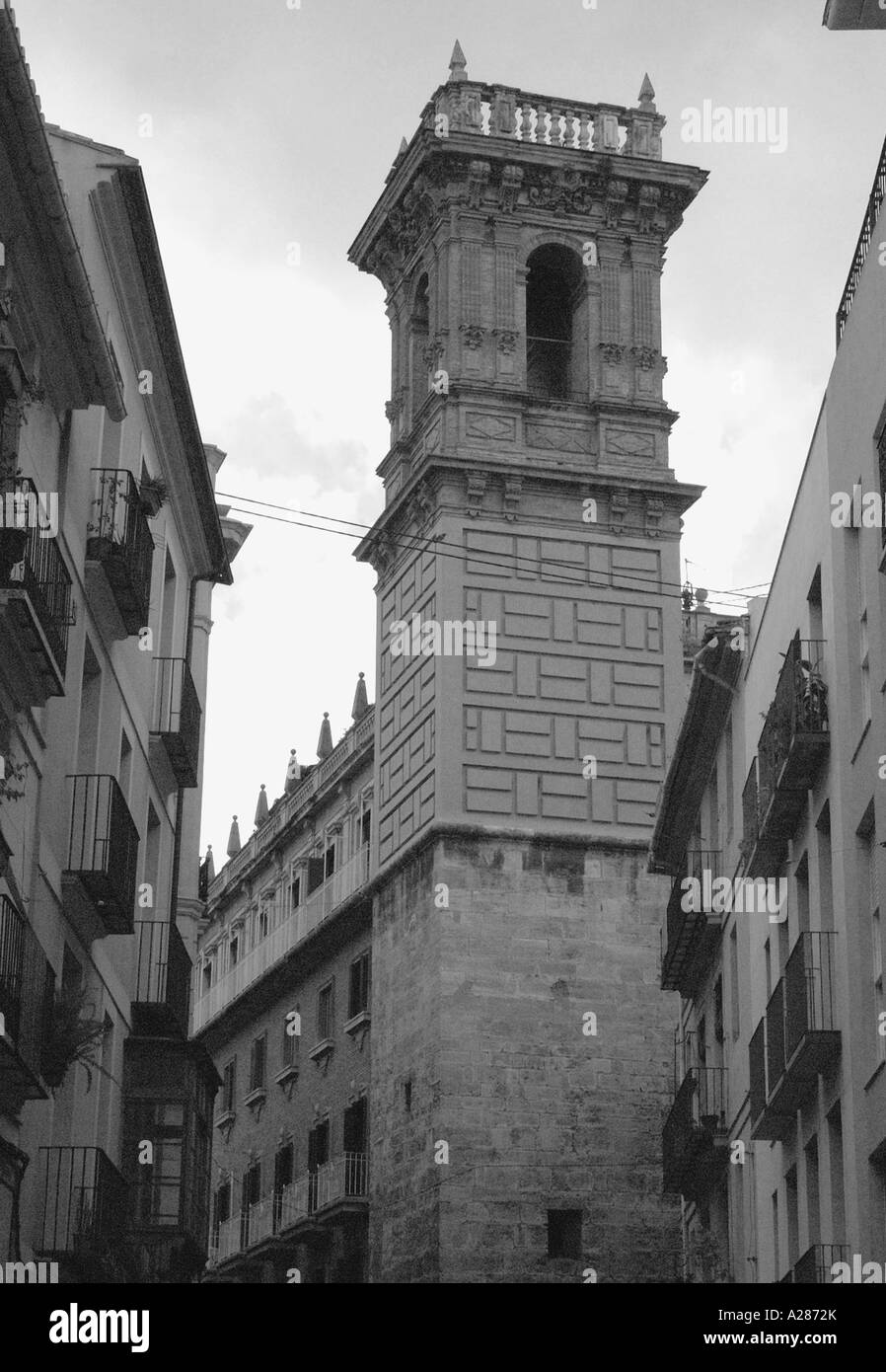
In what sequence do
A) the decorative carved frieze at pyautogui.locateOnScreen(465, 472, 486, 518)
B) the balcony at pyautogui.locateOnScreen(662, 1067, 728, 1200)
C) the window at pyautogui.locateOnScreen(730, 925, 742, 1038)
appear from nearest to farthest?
the window at pyautogui.locateOnScreen(730, 925, 742, 1038)
the balcony at pyautogui.locateOnScreen(662, 1067, 728, 1200)
the decorative carved frieze at pyautogui.locateOnScreen(465, 472, 486, 518)

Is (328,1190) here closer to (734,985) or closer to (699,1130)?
(699,1130)

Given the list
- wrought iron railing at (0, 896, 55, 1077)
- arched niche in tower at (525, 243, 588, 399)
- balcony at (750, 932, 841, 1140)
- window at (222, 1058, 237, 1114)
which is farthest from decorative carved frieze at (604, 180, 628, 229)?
wrought iron railing at (0, 896, 55, 1077)

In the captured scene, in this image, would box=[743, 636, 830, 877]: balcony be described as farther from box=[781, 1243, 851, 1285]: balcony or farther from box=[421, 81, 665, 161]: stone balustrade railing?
box=[421, 81, 665, 161]: stone balustrade railing

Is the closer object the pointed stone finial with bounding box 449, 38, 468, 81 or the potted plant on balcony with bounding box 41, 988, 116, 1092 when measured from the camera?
the potted plant on balcony with bounding box 41, 988, 116, 1092

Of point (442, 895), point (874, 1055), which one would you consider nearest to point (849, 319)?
point (874, 1055)

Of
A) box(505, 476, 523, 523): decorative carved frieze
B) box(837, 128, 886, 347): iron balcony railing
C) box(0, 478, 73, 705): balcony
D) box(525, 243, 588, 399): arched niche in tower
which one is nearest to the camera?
box(0, 478, 73, 705): balcony

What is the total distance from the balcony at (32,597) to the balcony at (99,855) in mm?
2153

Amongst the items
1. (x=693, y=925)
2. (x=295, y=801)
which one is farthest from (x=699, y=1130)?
(x=295, y=801)

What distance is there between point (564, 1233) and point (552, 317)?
59.4 ft

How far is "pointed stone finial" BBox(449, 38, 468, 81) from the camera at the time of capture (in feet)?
168

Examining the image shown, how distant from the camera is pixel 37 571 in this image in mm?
22172

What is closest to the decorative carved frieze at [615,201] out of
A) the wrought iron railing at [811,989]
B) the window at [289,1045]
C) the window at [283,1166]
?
the window at [289,1045]

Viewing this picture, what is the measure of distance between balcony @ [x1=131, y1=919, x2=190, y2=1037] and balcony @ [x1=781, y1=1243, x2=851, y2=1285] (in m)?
7.51

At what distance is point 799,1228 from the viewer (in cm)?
2734
